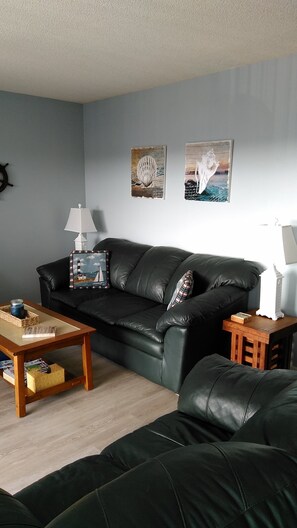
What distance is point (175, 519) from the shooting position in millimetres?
690

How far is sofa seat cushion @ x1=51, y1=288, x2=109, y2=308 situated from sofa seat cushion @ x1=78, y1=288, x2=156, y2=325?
66 millimetres

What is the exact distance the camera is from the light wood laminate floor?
226 centimetres

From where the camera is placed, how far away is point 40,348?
2.72 m

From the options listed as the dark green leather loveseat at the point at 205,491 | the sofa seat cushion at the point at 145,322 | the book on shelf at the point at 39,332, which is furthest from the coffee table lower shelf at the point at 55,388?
the dark green leather loveseat at the point at 205,491

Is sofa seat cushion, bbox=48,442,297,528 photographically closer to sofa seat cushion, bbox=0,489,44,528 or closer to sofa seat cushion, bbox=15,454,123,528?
sofa seat cushion, bbox=0,489,44,528

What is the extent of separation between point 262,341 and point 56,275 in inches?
86.1

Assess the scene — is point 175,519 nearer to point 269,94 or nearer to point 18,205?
point 269,94

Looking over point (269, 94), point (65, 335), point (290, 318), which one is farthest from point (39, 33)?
point (290, 318)

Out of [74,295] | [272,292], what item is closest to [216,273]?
[272,292]

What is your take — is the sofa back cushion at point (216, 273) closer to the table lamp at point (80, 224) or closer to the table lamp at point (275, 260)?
the table lamp at point (275, 260)

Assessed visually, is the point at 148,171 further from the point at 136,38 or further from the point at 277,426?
the point at 277,426

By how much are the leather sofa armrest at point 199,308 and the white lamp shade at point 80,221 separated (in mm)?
2008

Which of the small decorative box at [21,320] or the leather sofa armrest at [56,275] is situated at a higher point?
the leather sofa armrest at [56,275]

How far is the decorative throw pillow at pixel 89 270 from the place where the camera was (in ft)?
13.6
